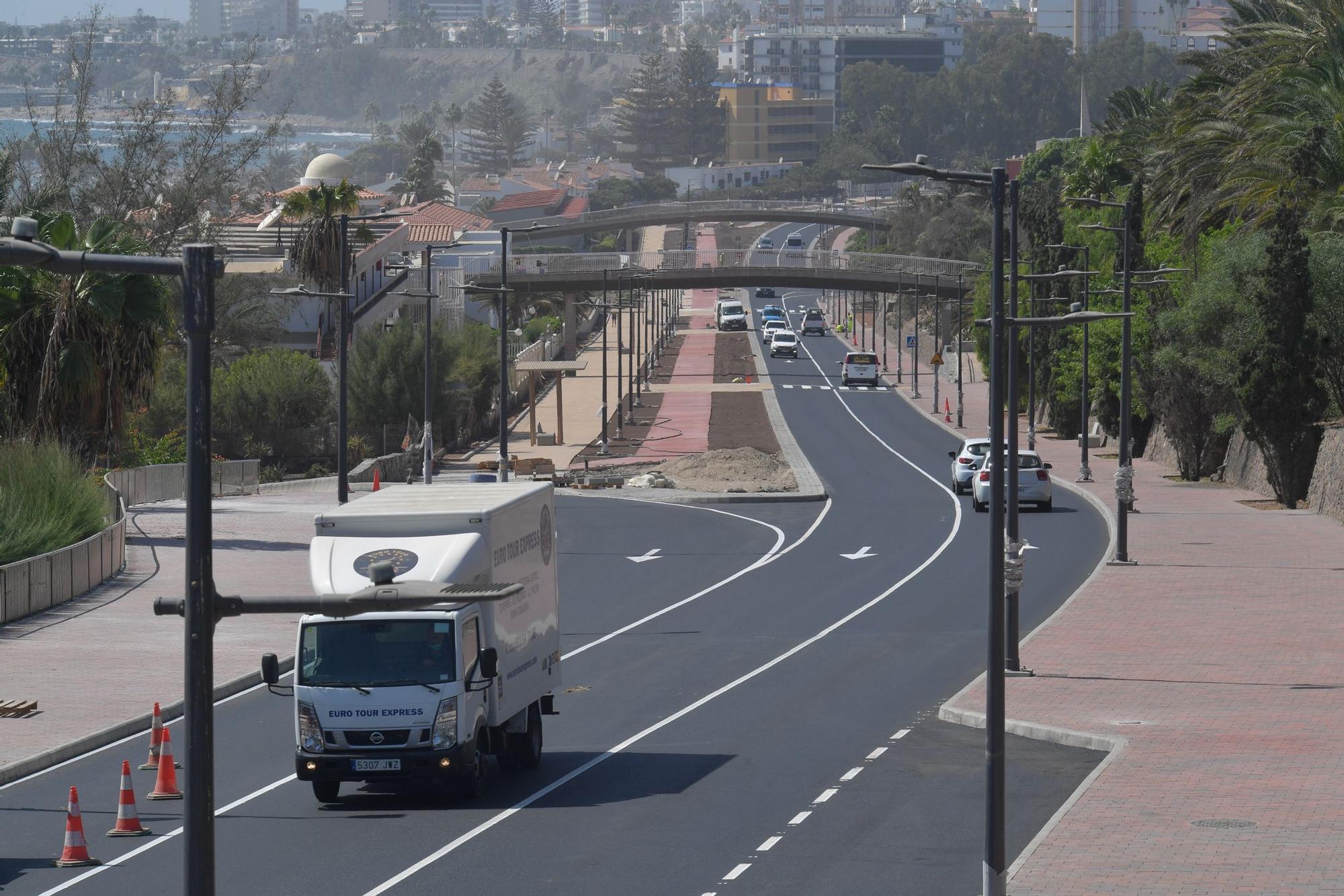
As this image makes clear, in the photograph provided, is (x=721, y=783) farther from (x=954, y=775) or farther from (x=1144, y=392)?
(x=1144, y=392)

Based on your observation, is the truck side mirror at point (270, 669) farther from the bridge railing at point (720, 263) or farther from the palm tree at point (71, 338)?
the bridge railing at point (720, 263)

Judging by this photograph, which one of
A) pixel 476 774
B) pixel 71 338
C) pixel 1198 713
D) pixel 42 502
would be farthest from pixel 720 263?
pixel 476 774

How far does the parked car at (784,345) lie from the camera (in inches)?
4530

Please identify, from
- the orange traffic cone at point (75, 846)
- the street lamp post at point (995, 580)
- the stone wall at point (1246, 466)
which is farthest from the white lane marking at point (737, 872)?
the stone wall at point (1246, 466)

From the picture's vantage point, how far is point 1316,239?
49.3 metres

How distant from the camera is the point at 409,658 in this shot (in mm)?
17688

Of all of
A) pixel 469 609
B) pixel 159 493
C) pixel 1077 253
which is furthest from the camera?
pixel 1077 253

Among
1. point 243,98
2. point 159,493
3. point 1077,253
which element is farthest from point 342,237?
point 243,98


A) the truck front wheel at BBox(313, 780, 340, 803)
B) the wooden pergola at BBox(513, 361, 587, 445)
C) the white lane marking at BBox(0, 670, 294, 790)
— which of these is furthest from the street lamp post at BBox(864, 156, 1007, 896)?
the wooden pergola at BBox(513, 361, 587, 445)

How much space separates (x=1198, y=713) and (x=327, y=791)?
1048 cm

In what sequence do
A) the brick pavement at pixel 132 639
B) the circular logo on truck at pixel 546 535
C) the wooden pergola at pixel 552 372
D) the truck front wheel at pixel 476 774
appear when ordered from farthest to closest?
the wooden pergola at pixel 552 372, the brick pavement at pixel 132 639, the circular logo on truck at pixel 546 535, the truck front wheel at pixel 476 774

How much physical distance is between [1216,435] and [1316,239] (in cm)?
935

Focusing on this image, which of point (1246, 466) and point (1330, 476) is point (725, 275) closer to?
point (1246, 466)

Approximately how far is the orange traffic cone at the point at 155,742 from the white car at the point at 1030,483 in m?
28.7
